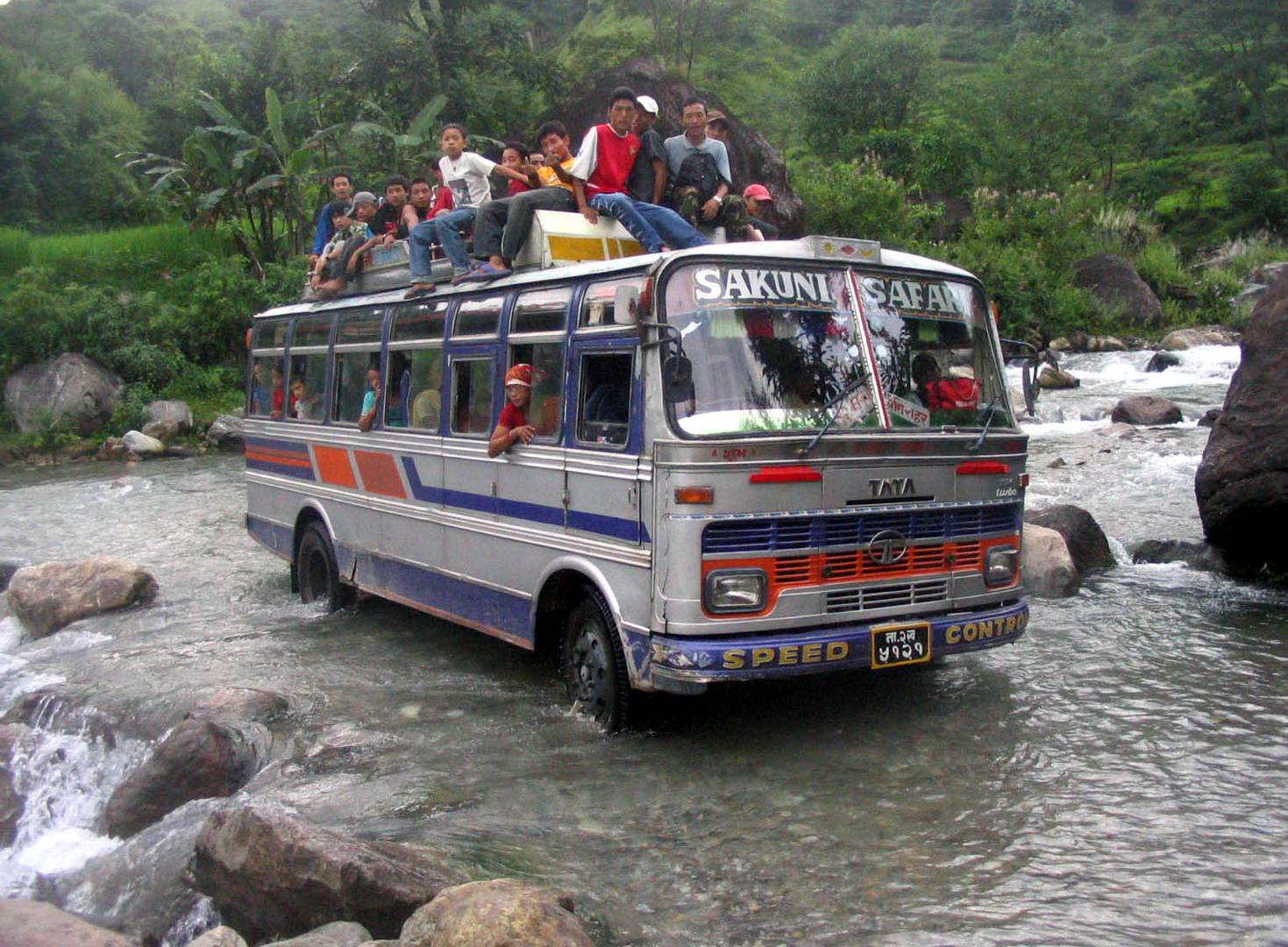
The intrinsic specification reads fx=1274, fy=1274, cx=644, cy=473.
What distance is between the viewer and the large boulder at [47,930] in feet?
17.8

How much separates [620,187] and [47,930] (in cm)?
596

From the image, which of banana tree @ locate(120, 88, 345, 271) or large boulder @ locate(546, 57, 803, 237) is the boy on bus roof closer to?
banana tree @ locate(120, 88, 345, 271)

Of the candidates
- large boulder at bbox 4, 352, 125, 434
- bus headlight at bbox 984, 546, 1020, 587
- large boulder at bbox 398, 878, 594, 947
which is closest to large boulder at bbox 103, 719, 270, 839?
large boulder at bbox 398, 878, 594, 947

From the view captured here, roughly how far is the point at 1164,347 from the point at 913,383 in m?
27.4

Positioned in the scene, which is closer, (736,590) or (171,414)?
(736,590)

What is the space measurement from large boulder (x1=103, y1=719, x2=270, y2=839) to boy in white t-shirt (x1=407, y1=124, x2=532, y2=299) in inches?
147

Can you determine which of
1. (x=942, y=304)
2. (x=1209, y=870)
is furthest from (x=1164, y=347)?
(x=1209, y=870)

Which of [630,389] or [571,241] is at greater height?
[571,241]

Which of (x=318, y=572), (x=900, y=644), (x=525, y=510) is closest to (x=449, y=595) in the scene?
(x=525, y=510)

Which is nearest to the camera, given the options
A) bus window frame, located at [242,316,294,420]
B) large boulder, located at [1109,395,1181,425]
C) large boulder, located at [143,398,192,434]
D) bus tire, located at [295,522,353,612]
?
bus tire, located at [295,522,353,612]

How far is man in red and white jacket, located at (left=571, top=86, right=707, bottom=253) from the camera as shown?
26.8ft

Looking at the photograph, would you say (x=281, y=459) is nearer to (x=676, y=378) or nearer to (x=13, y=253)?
(x=676, y=378)

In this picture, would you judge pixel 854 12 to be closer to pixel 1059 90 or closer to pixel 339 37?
pixel 1059 90

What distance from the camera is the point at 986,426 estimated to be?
766cm
